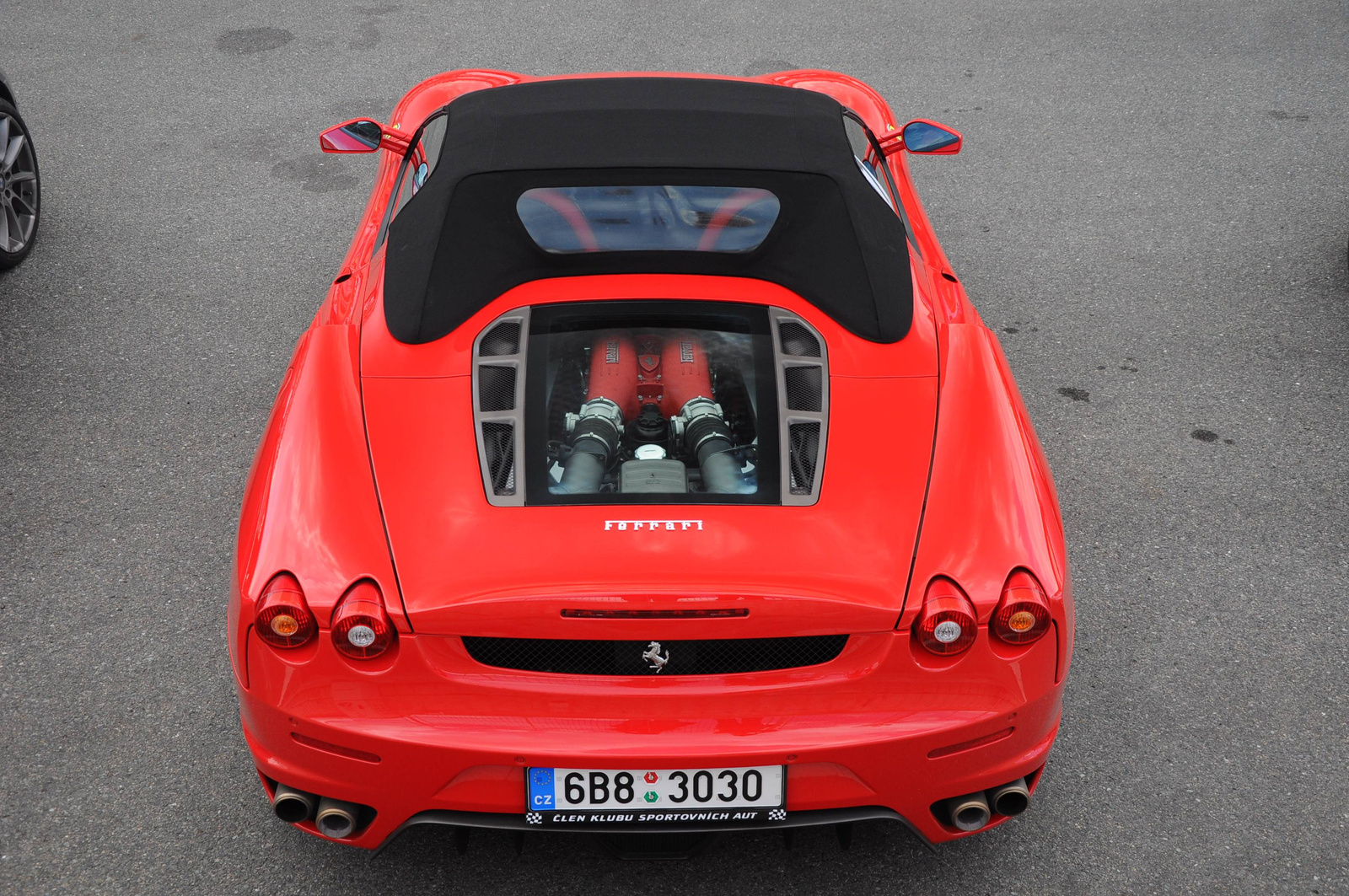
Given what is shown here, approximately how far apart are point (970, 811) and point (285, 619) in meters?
1.38

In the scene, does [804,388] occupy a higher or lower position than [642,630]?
higher

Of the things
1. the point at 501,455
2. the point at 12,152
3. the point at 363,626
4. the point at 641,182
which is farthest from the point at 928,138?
the point at 12,152

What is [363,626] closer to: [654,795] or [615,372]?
[654,795]

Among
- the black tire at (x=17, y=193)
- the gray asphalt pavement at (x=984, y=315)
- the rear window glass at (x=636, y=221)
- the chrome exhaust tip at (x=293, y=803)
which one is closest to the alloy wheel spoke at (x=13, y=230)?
the black tire at (x=17, y=193)

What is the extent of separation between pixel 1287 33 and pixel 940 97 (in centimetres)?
300

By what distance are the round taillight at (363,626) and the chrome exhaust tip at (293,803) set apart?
0.35 metres

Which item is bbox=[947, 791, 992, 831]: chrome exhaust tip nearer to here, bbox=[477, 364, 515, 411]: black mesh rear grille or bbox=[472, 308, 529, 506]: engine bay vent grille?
bbox=[472, 308, 529, 506]: engine bay vent grille

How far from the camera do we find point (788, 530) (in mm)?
2156

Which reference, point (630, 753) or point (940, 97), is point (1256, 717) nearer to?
point (630, 753)

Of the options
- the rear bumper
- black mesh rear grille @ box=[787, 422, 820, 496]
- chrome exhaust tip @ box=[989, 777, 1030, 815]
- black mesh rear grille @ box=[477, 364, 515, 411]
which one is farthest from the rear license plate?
black mesh rear grille @ box=[477, 364, 515, 411]

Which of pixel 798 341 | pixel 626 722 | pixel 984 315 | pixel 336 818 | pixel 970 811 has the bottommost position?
pixel 984 315

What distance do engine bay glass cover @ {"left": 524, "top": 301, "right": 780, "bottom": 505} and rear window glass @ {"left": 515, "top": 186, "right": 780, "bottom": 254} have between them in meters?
0.18

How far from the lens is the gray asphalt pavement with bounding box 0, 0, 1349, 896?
8.60 feet

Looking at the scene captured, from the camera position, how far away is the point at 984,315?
4812 millimetres
